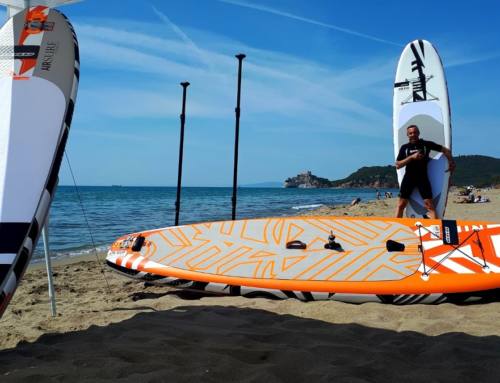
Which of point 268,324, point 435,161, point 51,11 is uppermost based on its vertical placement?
point 51,11

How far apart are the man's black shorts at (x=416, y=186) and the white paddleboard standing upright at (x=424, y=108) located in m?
0.09

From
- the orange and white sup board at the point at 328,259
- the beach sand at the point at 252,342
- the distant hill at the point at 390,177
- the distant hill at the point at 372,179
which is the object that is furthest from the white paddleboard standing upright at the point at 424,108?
the distant hill at the point at 372,179

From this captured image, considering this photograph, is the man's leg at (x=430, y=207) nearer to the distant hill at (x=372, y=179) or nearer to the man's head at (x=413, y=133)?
the man's head at (x=413, y=133)

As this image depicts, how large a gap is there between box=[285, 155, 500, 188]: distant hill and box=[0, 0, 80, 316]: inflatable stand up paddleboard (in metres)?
58.0

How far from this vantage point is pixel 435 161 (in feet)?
20.6

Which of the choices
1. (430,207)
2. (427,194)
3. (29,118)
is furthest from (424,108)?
(29,118)

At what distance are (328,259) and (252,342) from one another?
6.37 feet

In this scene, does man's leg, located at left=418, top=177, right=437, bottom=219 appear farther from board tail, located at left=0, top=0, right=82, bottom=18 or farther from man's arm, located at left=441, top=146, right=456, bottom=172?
board tail, located at left=0, top=0, right=82, bottom=18

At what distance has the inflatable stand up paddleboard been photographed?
8.41 ft

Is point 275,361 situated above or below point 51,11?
below

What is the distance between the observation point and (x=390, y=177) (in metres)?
99.2

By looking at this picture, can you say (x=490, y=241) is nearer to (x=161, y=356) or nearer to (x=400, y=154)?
(x=400, y=154)

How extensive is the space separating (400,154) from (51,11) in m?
4.75

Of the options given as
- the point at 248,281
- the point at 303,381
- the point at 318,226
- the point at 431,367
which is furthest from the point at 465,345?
the point at 318,226
